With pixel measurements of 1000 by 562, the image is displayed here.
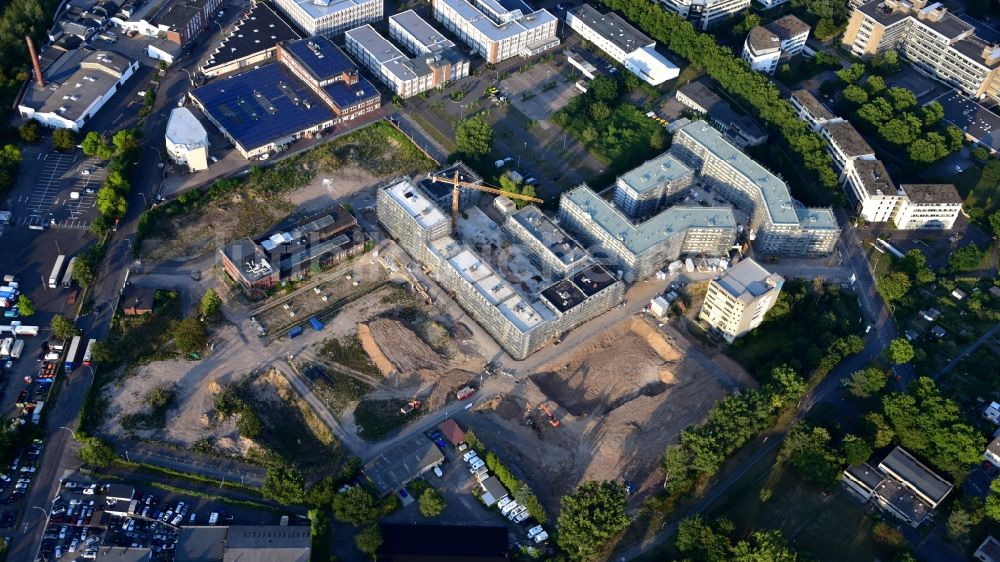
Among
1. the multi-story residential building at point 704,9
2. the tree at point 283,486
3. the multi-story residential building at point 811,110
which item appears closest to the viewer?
the tree at point 283,486

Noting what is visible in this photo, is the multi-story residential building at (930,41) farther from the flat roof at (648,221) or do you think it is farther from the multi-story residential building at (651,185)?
the flat roof at (648,221)

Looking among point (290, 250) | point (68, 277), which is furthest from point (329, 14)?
point (68, 277)

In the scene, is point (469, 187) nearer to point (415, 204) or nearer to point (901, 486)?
point (415, 204)

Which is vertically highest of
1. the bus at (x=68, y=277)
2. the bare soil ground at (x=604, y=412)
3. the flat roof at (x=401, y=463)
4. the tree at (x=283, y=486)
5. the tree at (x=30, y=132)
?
the tree at (x=30, y=132)

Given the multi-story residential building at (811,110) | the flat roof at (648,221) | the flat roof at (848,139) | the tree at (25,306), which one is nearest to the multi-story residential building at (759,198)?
the flat roof at (648,221)

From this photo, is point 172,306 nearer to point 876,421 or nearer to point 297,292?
point 297,292

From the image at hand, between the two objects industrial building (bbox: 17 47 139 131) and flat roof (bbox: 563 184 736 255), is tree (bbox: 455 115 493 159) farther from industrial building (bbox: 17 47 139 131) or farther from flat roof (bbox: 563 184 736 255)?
industrial building (bbox: 17 47 139 131)

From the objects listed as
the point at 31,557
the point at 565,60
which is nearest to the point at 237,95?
the point at 565,60
